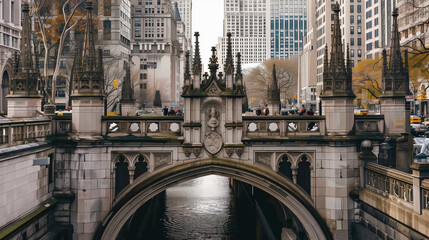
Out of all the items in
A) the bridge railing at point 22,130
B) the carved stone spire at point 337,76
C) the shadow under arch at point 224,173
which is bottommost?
the shadow under arch at point 224,173

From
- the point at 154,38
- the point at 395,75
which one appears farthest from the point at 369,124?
the point at 154,38

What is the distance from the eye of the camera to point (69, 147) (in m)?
20.1

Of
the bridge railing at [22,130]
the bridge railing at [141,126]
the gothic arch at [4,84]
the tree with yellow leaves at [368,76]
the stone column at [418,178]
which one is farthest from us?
the tree with yellow leaves at [368,76]

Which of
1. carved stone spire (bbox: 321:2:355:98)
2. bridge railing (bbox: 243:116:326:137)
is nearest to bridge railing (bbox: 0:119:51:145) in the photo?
bridge railing (bbox: 243:116:326:137)

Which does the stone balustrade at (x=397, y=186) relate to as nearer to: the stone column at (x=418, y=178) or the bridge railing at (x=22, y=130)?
the stone column at (x=418, y=178)

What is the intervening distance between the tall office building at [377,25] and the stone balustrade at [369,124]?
79.4 meters

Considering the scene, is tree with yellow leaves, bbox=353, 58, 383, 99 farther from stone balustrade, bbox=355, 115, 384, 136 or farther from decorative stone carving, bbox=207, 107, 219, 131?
decorative stone carving, bbox=207, 107, 219, 131

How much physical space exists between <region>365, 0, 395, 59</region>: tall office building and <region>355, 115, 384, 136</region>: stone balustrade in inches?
3124

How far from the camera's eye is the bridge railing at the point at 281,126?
20.4 meters

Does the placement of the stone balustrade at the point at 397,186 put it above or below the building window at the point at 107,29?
below

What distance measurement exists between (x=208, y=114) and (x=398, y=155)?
7.88 metres

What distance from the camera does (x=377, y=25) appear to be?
108m

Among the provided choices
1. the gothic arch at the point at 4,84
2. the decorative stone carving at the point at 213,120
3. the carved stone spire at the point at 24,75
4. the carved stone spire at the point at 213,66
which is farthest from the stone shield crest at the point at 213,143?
the gothic arch at the point at 4,84

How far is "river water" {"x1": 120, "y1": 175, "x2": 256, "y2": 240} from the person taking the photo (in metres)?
34.5
